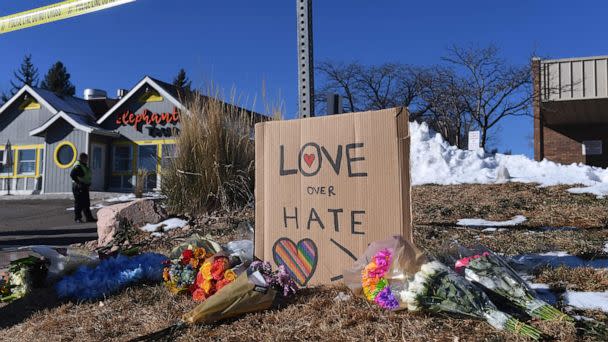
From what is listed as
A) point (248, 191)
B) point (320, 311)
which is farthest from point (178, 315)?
point (248, 191)

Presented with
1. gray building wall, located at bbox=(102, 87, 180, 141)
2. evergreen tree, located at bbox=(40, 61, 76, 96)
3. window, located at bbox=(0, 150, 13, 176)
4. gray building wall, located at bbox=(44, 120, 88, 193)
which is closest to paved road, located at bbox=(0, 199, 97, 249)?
gray building wall, located at bbox=(44, 120, 88, 193)

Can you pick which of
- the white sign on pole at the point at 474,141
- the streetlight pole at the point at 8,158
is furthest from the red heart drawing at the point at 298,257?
the streetlight pole at the point at 8,158

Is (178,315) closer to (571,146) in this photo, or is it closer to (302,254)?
(302,254)

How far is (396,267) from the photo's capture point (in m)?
2.73

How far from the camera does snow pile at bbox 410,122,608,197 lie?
10688 mm

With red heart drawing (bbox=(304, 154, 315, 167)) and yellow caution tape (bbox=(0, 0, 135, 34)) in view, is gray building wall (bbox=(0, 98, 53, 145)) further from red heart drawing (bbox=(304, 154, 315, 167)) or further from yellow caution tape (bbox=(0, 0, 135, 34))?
red heart drawing (bbox=(304, 154, 315, 167))

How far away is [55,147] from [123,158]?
2981 millimetres

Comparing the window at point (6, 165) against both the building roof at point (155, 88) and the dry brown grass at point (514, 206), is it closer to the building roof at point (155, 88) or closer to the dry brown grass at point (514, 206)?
the building roof at point (155, 88)

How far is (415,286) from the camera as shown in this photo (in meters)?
2.55

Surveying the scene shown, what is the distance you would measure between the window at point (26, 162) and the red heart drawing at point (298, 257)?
945 inches

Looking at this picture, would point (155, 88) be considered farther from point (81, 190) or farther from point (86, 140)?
point (81, 190)

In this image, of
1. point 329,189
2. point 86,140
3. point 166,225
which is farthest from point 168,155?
point 86,140

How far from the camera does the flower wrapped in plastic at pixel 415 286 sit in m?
2.41

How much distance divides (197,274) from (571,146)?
1879 cm
